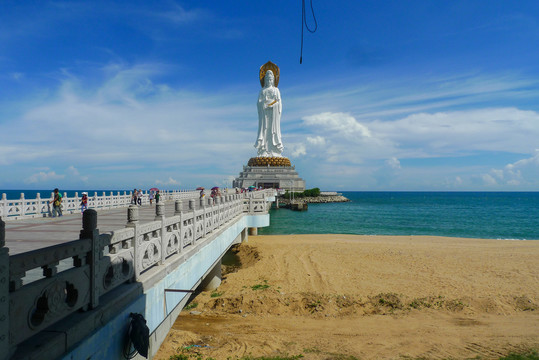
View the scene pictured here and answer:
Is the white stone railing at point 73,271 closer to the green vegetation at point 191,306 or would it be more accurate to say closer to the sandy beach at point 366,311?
the sandy beach at point 366,311

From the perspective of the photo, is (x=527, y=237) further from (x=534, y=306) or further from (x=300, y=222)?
(x=534, y=306)

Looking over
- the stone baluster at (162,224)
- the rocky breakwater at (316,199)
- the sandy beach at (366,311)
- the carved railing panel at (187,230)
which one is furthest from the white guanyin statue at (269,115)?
the stone baluster at (162,224)

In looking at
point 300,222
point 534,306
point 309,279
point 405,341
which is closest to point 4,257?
point 405,341

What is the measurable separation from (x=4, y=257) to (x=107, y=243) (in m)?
1.69

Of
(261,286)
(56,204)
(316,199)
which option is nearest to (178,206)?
(261,286)

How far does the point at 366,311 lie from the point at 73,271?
990cm

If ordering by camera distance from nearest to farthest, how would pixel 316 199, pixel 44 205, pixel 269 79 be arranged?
1. pixel 44 205
2. pixel 269 79
3. pixel 316 199

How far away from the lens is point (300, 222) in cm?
3981

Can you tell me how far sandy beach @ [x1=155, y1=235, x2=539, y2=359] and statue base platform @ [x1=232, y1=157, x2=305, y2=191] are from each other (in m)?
44.9

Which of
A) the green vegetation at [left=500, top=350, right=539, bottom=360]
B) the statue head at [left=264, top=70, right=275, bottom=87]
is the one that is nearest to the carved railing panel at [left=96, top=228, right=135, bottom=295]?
the green vegetation at [left=500, top=350, right=539, bottom=360]

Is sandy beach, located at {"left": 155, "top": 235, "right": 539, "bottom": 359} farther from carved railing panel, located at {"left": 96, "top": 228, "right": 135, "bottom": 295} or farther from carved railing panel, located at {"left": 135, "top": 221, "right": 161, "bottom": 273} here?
carved railing panel, located at {"left": 96, "top": 228, "right": 135, "bottom": 295}

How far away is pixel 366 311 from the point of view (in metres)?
11.5

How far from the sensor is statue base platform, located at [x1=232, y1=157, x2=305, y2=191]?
206ft

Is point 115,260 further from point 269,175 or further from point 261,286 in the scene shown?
point 269,175
